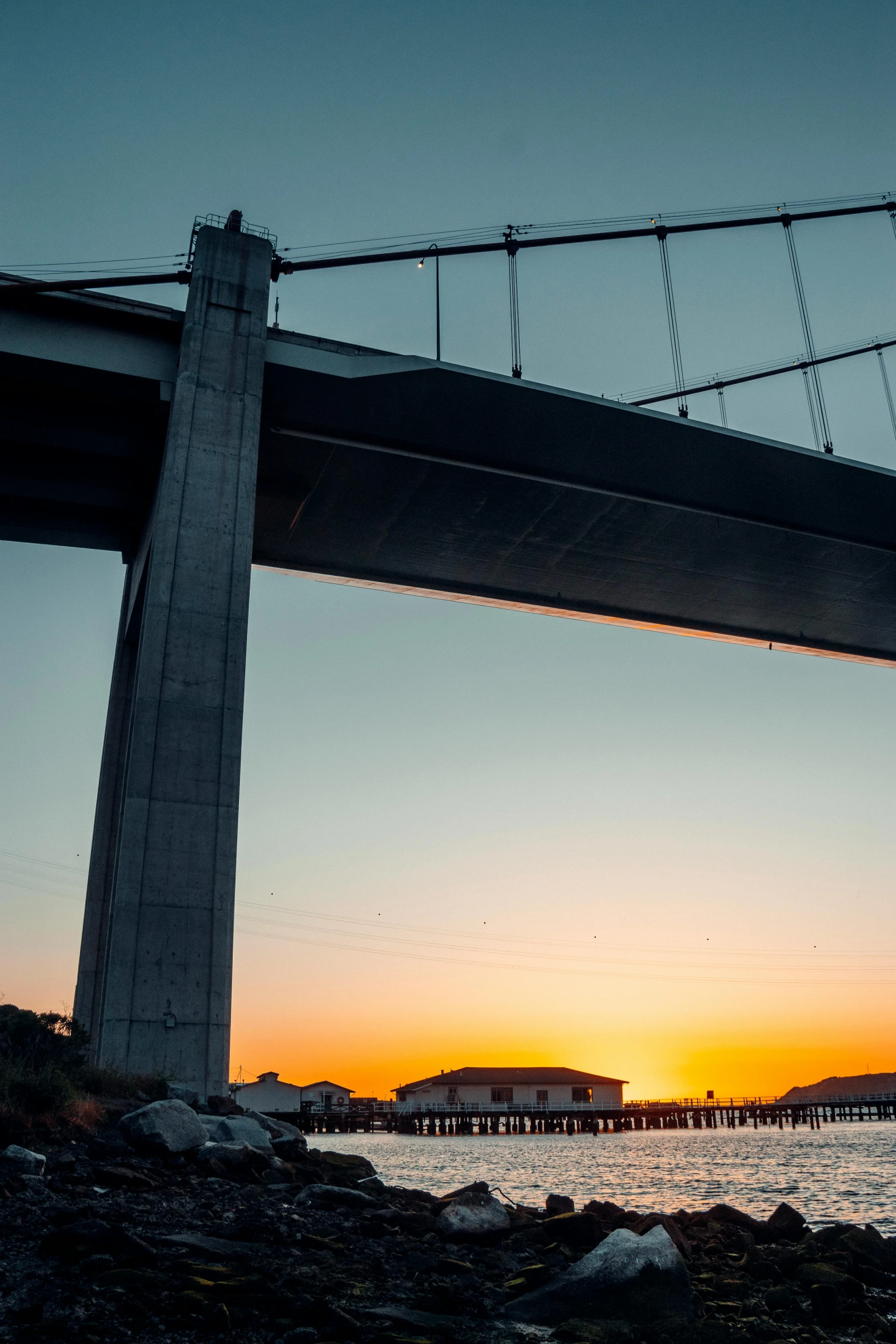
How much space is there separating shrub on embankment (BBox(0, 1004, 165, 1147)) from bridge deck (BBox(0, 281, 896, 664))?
42.6 ft

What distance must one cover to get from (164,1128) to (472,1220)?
3.53m

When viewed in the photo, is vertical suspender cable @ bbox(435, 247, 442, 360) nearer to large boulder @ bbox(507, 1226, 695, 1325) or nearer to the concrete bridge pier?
the concrete bridge pier

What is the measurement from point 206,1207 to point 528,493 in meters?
22.2

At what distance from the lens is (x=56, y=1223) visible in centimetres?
828

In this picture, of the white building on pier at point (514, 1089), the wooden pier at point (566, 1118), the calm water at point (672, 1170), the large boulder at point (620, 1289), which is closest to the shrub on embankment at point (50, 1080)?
the large boulder at point (620, 1289)

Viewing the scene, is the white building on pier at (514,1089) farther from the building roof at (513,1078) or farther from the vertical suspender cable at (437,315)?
the vertical suspender cable at (437,315)

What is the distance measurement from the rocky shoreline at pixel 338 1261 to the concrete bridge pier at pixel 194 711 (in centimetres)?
380

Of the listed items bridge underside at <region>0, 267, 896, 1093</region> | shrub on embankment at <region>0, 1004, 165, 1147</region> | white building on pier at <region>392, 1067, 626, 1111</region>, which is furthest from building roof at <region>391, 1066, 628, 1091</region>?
shrub on embankment at <region>0, 1004, 165, 1147</region>

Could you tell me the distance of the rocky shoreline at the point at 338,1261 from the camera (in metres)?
7.27

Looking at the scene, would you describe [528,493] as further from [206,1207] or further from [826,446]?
[206,1207]

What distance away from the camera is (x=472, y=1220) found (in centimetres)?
1165

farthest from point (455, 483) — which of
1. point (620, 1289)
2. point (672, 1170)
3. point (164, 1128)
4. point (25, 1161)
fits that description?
point (672, 1170)

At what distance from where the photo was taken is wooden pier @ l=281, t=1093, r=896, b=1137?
81.4 meters

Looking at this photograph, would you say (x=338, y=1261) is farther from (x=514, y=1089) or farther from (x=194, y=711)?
(x=514, y=1089)
